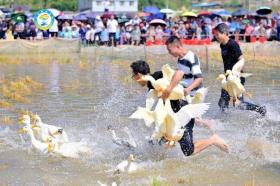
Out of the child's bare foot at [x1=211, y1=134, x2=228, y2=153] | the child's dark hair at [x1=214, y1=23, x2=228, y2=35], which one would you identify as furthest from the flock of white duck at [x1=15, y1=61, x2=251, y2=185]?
the child's dark hair at [x1=214, y1=23, x2=228, y2=35]

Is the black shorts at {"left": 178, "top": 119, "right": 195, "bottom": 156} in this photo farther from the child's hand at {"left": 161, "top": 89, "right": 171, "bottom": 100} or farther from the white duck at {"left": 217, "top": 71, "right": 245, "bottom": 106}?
the white duck at {"left": 217, "top": 71, "right": 245, "bottom": 106}

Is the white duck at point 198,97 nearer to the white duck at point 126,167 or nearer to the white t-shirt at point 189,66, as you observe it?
the white t-shirt at point 189,66

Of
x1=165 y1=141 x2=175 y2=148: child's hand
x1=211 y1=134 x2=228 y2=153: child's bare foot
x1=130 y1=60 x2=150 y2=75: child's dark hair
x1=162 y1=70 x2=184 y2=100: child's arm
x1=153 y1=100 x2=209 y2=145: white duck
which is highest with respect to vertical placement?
x1=130 y1=60 x2=150 y2=75: child's dark hair

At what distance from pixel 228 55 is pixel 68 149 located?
3866 mm

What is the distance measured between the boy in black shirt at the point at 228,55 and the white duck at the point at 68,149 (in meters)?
3.39

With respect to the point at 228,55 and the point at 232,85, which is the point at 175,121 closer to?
the point at 232,85

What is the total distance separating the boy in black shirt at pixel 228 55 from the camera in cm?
1044

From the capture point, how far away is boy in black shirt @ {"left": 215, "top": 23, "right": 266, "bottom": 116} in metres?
10.4

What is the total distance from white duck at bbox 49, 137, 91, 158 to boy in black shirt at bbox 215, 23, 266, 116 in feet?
11.1

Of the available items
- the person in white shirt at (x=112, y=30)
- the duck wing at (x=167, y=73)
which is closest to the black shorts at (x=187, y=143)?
the duck wing at (x=167, y=73)

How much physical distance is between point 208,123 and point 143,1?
123046 millimetres

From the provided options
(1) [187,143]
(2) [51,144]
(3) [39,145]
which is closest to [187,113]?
(1) [187,143]

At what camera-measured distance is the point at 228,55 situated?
35.3 ft

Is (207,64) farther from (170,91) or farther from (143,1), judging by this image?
(143,1)
